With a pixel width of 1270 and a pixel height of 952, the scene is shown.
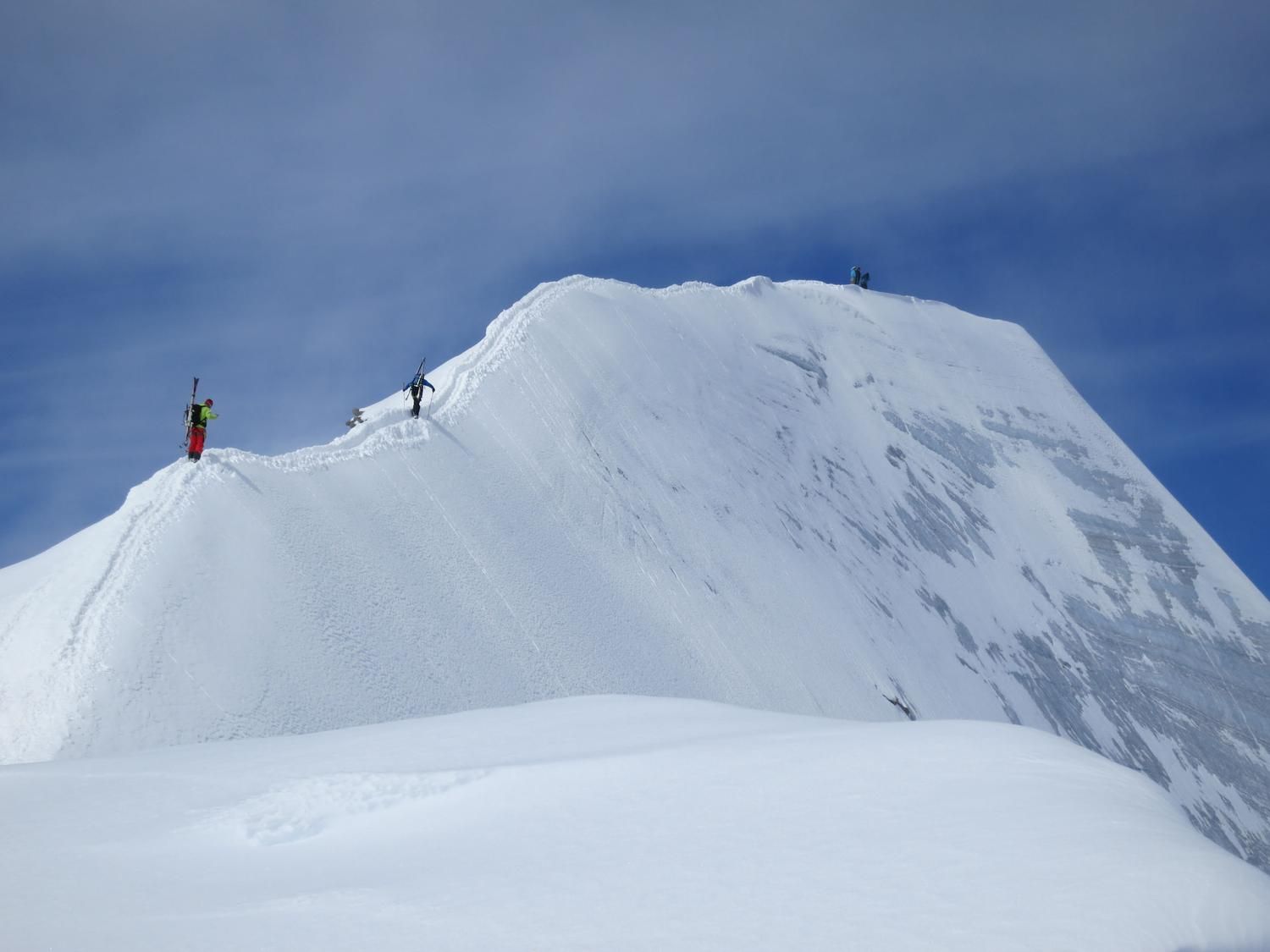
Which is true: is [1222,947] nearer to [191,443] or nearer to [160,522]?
[160,522]

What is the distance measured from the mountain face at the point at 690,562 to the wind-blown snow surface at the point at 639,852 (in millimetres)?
6530

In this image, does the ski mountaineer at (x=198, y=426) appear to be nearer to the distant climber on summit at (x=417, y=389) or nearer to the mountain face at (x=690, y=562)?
the mountain face at (x=690, y=562)

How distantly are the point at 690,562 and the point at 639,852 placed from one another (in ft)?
68.5

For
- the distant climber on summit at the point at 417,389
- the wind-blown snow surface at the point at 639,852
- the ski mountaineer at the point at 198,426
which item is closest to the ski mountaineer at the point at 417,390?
the distant climber on summit at the point at 417,389

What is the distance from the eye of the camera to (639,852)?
6.57m

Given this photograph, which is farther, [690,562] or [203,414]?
[690,562]

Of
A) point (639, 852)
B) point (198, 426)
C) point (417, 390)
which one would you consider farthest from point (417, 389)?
point (639, 852)

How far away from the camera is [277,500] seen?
19344 mm

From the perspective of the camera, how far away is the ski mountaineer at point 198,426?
1845cm

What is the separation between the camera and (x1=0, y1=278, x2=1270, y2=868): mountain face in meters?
16.1

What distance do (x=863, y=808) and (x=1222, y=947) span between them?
236 centimetres

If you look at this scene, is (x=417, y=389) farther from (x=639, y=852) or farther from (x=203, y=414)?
(x=639, y=852)

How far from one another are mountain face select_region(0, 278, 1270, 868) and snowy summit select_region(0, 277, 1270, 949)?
0.11m

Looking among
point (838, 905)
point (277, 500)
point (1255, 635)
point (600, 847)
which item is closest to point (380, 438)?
point (277, 500)
